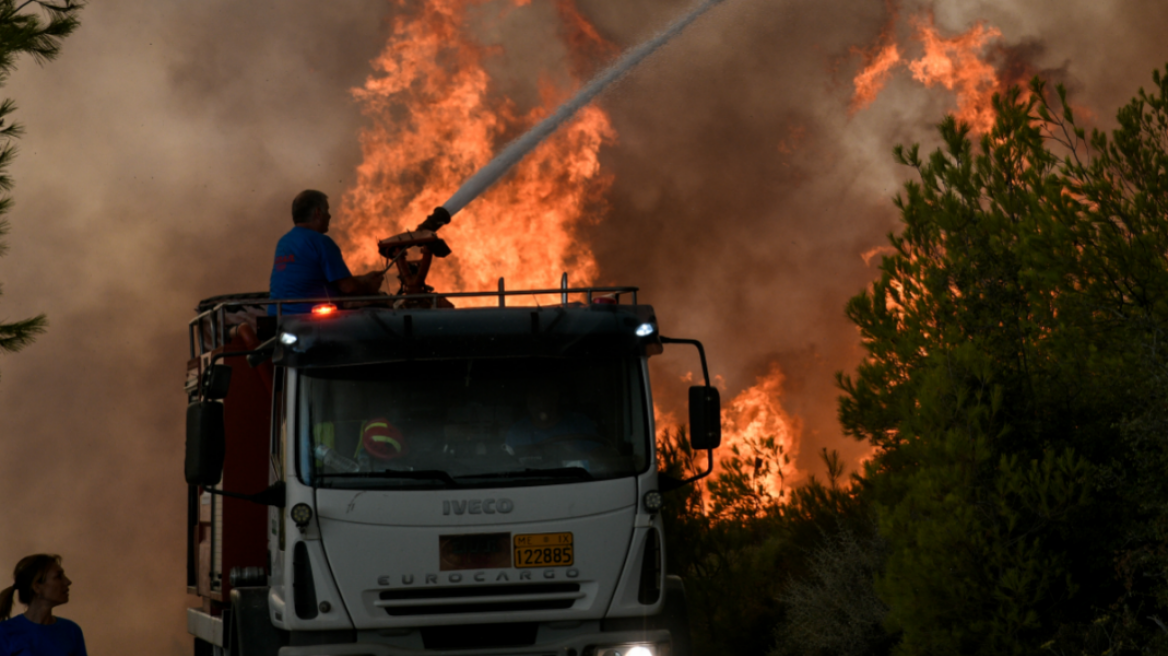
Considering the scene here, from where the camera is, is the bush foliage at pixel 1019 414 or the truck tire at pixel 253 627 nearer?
the truck tire at pixel 253 627

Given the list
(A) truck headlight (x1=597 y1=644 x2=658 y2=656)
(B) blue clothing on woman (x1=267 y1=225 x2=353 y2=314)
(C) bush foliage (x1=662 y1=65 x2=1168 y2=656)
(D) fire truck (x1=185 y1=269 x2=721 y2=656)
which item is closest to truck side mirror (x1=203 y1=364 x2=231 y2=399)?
(D) fire truck (x1=185 y1=269 x2=721 y2=656)

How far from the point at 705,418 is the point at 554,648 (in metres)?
1.76

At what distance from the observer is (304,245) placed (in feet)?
28.2

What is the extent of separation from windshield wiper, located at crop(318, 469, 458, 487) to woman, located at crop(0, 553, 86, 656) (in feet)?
5.10

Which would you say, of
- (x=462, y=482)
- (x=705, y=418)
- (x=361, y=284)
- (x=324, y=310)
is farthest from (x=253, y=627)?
(x=705, y=418)

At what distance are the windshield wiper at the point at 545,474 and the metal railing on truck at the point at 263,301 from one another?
117 centimetres

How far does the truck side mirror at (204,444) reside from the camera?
687cm

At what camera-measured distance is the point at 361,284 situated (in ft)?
28.5

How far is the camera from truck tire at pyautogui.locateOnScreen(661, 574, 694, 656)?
743cm

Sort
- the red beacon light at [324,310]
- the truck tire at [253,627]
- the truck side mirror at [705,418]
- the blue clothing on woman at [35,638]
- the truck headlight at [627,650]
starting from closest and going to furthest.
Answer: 1. the blue clothing on woman at [35,638]
2. the truck headlight at [627,650]
3. the truck tire at [253,627]
4. the red beacon light at [324,310]
5. the truck side mirror at [705,418]

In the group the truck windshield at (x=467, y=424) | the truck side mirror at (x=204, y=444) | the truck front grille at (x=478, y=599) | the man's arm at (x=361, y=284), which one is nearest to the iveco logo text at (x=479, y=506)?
the truck windshield at (x=467, y=424)

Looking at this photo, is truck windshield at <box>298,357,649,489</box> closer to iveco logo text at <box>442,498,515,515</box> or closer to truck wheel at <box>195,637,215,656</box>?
iveco logo text at <box>442,498,515,515</box>

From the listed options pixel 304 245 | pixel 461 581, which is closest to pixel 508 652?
pixel 461 581

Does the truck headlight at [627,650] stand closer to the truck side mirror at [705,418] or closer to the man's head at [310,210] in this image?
the truck side mirror at [705,418]
